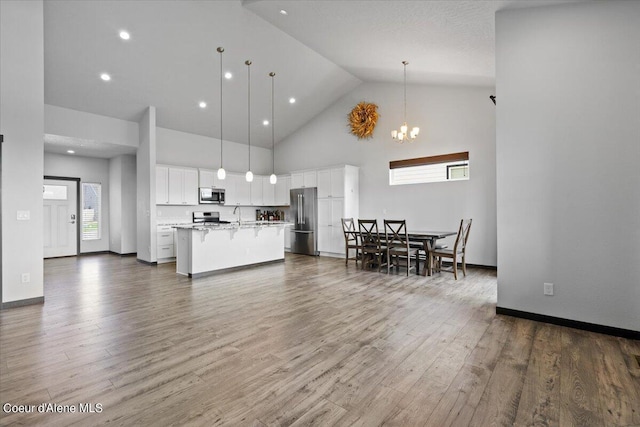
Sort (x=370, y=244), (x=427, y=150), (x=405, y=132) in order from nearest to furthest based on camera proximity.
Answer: (x=405, y=132)
(x=370, y=244)
(x=427, y=150)

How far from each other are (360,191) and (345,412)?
6590mm

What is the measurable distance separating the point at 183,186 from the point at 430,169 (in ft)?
19.8

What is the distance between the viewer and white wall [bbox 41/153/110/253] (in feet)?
27.0

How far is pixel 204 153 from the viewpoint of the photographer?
8.78m

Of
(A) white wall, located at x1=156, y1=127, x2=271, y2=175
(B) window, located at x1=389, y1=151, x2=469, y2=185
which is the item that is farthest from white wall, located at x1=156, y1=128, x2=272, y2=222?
(B) window, located at x1=389, y1=151, x2=469, y2=185

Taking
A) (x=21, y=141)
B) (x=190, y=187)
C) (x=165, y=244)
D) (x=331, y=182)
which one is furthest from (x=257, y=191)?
(x=21, y=141)

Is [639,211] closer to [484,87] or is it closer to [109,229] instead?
[484,87]

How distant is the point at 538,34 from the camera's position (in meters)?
3.37

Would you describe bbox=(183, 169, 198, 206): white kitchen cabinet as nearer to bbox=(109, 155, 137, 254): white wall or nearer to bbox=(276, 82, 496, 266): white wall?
bbox=(109, 155, 137, 254): white wall

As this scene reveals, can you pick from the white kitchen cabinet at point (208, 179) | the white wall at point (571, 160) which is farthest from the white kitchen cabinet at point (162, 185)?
the white wall at point (571, 160)

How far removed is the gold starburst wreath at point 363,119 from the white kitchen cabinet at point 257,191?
10.8 ft

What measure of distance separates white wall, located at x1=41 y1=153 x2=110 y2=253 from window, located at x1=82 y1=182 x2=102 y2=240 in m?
0.10

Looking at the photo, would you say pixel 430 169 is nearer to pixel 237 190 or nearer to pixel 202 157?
pixel 237 190

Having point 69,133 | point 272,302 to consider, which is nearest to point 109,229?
point 69,133
